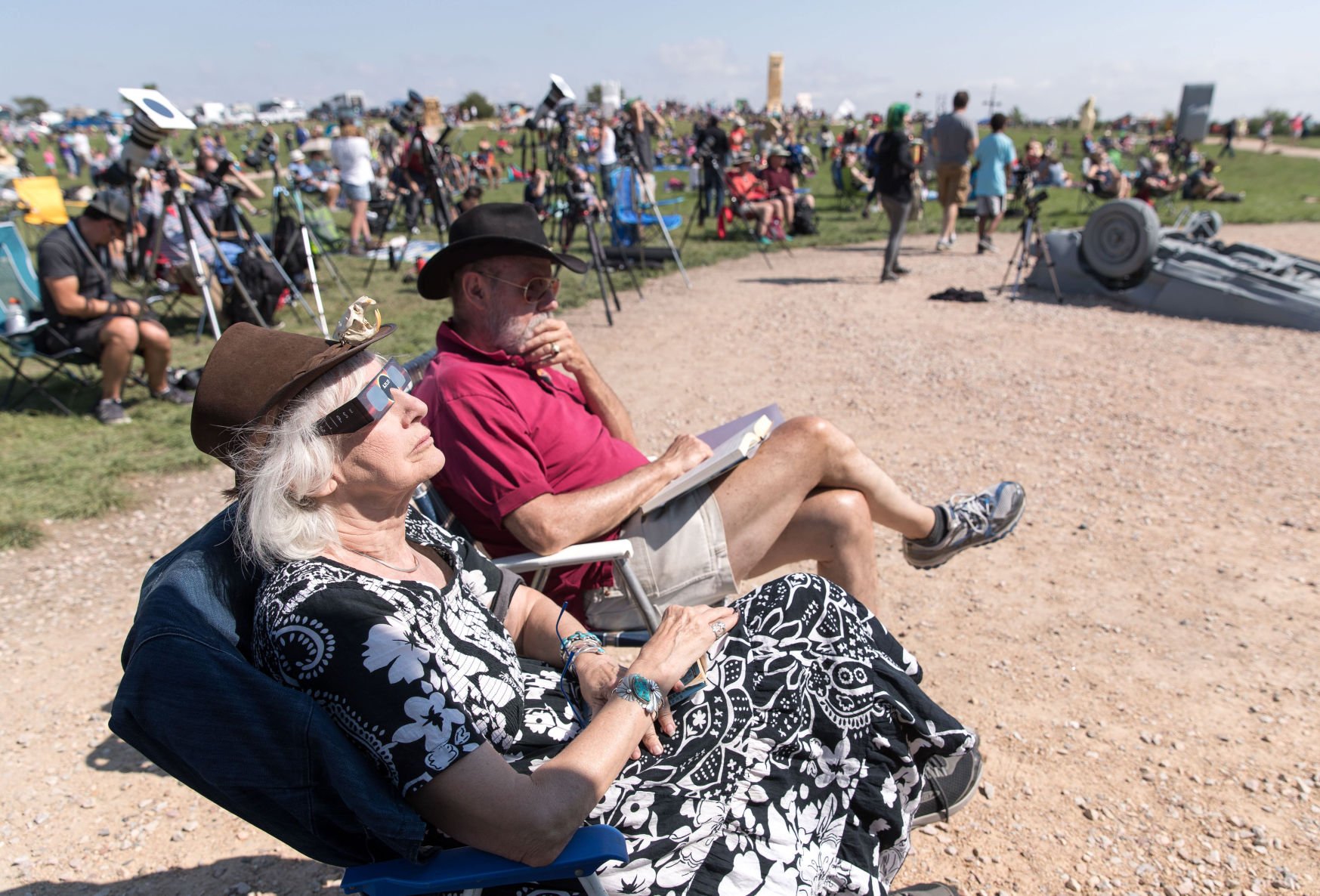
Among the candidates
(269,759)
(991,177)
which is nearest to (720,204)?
(991,177)

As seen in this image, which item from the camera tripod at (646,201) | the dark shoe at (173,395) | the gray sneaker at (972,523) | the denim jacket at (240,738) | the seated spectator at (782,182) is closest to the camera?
the denim jacket at (240,738)

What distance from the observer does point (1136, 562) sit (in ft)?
12.4

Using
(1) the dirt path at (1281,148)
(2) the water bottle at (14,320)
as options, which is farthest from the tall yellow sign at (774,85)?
(2) the water bottle at (14,320)

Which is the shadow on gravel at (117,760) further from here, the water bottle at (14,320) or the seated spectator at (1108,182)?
the seated spectator at (1108,182)

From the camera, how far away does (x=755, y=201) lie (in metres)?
13.2

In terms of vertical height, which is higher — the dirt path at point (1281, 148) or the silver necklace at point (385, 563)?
the dirt path at point (1281, 148)

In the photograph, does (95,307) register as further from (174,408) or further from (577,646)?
(577,646)

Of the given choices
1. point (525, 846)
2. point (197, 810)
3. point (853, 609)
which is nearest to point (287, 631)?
point (525, 846)

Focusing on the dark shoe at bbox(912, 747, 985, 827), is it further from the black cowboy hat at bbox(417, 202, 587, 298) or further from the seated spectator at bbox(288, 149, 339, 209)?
the seated spectator at bbox(288, 149, 339, 209)

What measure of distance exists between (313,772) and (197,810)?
66.0 inches

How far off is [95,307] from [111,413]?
77 cm

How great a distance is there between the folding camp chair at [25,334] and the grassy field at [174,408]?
18 cm

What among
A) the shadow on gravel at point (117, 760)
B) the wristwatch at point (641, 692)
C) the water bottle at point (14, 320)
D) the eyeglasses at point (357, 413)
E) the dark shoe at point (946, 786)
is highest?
the eyeglasses at point (357, 413)

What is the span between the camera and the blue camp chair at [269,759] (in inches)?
52.7
